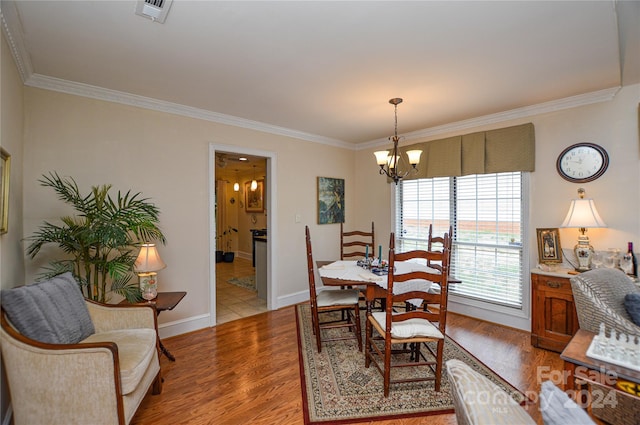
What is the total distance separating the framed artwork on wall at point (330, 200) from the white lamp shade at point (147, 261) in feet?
8.34

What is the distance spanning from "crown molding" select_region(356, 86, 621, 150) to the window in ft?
2.15

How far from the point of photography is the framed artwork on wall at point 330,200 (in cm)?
464

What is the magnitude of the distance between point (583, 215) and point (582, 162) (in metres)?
0.60

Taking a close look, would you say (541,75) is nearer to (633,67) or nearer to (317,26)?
(633,67)

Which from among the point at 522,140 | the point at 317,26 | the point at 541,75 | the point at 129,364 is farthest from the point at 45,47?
the point at 522,140

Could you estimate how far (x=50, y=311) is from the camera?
1694mm

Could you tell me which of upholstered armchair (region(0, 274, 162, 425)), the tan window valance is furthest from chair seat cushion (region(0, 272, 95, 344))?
the tan window valance

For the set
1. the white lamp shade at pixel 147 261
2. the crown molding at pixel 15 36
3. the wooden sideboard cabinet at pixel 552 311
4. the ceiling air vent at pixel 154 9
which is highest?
the ceiling air vent at pixel 154 9

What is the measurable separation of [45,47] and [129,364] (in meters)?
2.24

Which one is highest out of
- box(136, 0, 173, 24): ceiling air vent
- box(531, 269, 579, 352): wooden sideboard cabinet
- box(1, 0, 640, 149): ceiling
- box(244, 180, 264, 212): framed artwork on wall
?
box(1, 0, 640, 149): ceiling

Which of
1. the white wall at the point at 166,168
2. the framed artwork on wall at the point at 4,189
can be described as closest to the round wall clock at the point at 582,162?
the white wall at the point at 166,168

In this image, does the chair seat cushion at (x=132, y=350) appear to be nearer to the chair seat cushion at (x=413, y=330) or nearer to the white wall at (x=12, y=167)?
the white wall at (x=12, y=167)

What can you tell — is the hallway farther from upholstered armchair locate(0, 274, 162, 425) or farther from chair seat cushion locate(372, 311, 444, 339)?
chair seat cushion locate(372, 311, 444, 339)

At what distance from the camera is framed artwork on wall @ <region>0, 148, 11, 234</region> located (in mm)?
1788
